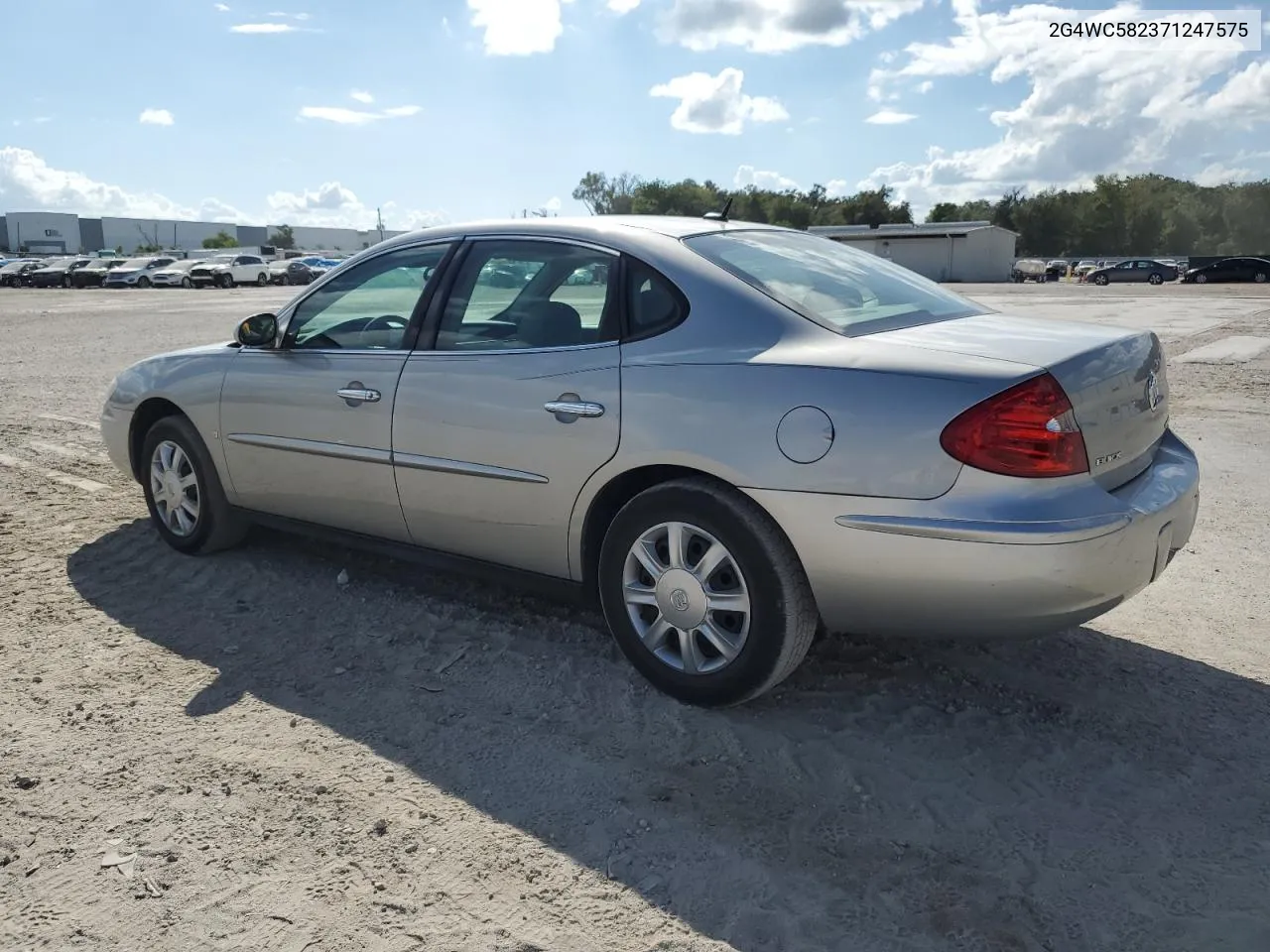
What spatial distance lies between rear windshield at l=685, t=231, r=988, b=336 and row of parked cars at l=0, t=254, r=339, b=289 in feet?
155

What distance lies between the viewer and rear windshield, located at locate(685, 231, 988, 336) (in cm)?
330

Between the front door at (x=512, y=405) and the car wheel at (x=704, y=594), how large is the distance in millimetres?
279

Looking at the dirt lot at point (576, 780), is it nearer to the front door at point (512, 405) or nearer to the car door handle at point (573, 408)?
the front door at point (512, 405)

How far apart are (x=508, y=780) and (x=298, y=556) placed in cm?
240

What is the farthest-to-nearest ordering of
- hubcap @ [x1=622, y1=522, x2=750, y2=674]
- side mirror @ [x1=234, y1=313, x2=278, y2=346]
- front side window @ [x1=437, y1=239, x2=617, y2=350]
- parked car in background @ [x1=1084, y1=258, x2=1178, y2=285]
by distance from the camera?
parked car in background @ [x1=1084, y1=258, x2=1178, y2=285], side mirror @ [x1=234, y1=313, x2=278, y2=346], front side window @ [x1=437, y1=239, x2=617, y2=350], hubcap @ [x1=622, y1=522, x2=750, y2=674]

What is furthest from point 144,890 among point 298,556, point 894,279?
point 894,279

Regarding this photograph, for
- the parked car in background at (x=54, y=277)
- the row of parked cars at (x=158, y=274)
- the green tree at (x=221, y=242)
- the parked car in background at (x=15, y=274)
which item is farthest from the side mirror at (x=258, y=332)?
the green tree at (x=221, y=242)

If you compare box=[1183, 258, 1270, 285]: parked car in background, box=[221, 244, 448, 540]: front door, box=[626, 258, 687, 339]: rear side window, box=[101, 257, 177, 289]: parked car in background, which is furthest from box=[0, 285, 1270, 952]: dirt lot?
box=[101, 257, 177, 289]: parked car in background

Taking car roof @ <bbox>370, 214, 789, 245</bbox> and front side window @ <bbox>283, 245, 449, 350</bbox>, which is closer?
car roof @ <bbox>370, 214, 789, 245</bbox>

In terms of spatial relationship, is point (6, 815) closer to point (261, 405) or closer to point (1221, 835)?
point (261, 405)

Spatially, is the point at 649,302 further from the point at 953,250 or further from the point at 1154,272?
the point at 953,250

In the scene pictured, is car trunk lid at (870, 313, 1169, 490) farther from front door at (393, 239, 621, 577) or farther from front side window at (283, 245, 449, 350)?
front side window at (283, 245, 449, 350)

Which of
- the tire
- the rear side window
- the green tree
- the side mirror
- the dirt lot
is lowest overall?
the dirt lot

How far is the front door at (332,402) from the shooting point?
4023 millimetres
